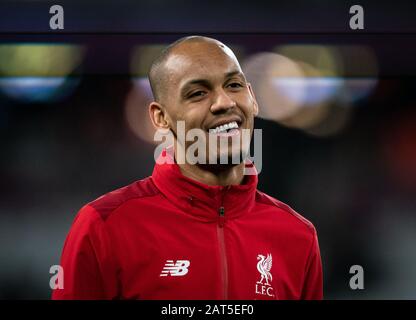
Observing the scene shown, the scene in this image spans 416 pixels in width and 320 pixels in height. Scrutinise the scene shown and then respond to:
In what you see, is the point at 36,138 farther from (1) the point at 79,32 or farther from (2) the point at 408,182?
(2) the point at 408,182

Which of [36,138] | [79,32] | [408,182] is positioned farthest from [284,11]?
[36,138]

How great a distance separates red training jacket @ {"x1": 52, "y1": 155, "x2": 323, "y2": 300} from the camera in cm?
170

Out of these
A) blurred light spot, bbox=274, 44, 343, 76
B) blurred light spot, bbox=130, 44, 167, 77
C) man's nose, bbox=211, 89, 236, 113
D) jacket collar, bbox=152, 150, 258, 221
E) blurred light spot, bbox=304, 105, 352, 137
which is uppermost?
blurred light spot, bbox=274, 44, 343, 76

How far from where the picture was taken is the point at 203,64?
1.80 metres

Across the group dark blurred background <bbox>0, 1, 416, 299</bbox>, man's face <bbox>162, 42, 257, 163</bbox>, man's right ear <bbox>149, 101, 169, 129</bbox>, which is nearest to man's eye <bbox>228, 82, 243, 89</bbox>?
man's face <bbox>162, 42, 257, 163</bbox>

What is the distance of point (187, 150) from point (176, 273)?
0.40 m

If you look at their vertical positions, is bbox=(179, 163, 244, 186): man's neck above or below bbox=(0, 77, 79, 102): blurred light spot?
below

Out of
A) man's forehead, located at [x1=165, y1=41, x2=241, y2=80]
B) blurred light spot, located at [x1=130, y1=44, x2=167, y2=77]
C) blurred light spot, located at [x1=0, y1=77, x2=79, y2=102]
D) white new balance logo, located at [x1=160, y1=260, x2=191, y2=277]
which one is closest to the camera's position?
white new balance logo, located at [x1=160, y1=260, x2=191, y2=277]

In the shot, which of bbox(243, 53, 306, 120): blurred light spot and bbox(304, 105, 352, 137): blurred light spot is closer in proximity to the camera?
bbox(243, 53, 306, 120): blurred light spot

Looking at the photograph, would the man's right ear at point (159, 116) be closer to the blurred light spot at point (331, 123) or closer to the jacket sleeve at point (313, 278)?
the jacket sleeve at point (313, 278)

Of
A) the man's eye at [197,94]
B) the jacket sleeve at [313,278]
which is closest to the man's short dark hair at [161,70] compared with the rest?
the man's eye at [197,94]

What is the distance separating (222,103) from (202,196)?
0.30 meters

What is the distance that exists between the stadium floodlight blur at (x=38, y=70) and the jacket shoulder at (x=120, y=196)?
2.24m

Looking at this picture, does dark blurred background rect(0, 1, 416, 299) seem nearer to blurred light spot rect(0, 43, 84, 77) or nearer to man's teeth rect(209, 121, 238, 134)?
blurred light spot rect(0, 43, 84, 77)
